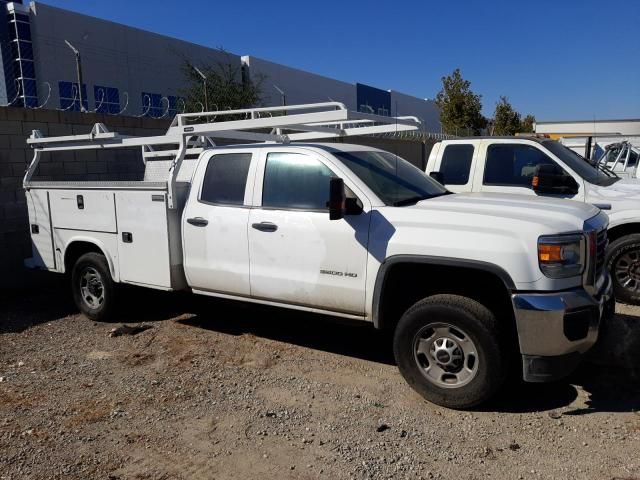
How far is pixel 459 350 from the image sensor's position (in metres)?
4.05

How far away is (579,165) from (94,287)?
5.94m

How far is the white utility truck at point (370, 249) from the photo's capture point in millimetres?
3777

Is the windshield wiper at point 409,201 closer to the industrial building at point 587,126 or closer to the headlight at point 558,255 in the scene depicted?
the headlight at point 558,255

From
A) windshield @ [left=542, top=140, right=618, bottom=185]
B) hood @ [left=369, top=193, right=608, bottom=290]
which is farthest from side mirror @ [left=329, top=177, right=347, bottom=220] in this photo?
windshield @ [left=542, top=140, right=618, bottom=185]

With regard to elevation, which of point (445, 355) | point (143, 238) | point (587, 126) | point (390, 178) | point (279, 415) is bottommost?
point (279, 415)

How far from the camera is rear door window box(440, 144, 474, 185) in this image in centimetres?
739

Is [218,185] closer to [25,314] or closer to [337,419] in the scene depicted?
[337,419]

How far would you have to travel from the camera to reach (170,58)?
2269 cm

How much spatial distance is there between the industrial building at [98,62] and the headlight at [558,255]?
10.1m

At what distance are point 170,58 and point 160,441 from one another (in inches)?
841

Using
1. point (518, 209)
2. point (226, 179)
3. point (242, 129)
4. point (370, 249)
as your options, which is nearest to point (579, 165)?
point (518, 209)

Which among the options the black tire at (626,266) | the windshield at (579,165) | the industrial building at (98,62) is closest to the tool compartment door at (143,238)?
the windshield at (579,165)

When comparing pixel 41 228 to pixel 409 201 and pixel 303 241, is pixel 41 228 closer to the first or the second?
pixel 303 241

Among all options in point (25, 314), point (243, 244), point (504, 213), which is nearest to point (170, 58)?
point (25, 314)
